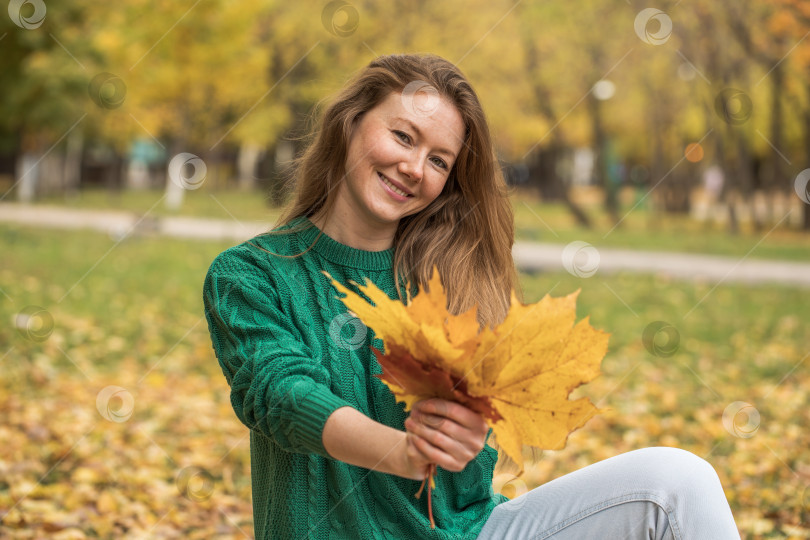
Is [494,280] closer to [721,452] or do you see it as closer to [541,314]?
[541,314]

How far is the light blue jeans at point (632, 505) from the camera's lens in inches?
68.2

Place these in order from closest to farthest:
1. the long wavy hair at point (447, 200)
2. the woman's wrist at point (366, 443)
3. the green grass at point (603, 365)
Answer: the woman's wrist at point (366, 443) → the long wavy hair at point (447, 200) → the green grass at point (603, 365)

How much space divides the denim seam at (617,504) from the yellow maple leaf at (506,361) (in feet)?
2.01

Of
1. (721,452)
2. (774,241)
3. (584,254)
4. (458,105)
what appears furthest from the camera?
(774,241)

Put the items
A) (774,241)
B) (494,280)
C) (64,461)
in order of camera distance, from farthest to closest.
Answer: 1. (774,241)
2. (64,461)
3. (494,280)

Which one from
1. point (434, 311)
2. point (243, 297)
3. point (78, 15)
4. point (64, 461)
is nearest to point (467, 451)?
point (434, 311)

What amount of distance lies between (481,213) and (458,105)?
309 mm

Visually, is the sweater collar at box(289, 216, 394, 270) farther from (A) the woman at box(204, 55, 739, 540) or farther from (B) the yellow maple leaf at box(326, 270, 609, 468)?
(B) the yellow maple leaf at box(326, 270, 609, 468)

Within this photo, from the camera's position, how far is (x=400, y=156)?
1930 millimetres

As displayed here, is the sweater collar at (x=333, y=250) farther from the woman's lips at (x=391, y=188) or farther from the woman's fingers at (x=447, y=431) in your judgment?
the woman's fingers at (x=447, y=431)

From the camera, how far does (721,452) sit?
15.1 ft

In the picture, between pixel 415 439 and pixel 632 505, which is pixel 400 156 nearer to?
pixel 415 439

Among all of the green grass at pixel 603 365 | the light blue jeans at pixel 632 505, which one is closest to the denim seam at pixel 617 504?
the light blue jeans at pixel 632 505

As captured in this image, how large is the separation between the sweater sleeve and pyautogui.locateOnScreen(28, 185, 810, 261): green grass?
33.2ft
